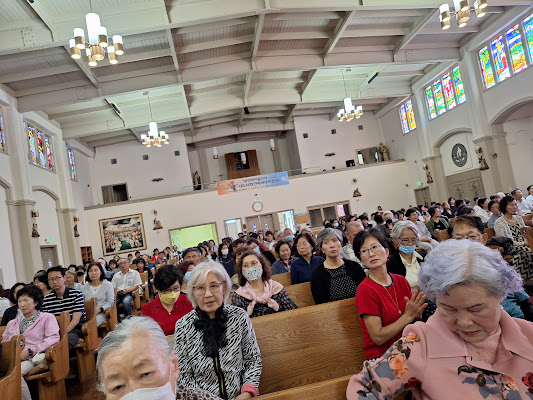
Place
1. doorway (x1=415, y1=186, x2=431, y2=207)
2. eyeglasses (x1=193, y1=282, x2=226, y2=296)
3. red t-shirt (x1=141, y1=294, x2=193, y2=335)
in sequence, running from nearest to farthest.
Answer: eyeglasses (x1=193, y1=282, x2=226, y2=296) < red t-shirt (x1=141, y1=294, x2=193, y2=335) < doorway (x1=415, y1=186, x2=431, y2=207)

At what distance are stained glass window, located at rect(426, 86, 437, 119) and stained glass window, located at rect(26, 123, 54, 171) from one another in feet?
46.4

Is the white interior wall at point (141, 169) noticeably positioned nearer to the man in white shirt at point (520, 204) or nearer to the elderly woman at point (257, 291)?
the man in white shirt at point (520, 204)

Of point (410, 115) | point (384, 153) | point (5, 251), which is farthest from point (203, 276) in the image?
point (384, 153)

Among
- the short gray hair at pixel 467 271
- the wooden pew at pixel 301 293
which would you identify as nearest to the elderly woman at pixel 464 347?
the short gray hair at pixel 467 271

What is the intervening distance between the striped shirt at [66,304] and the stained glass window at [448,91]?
47.8ft

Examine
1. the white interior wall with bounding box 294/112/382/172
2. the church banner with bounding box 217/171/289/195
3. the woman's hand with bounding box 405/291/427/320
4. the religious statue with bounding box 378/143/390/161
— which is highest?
the white interior wall with bounding box 294/112/382/172

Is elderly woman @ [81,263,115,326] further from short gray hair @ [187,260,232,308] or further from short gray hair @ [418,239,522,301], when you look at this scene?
short gray hair @ [418,239,522,301]

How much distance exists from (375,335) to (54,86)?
12494 millimetres

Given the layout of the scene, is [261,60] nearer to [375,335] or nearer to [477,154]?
[477,154]

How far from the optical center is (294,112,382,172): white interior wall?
2053 centimetres

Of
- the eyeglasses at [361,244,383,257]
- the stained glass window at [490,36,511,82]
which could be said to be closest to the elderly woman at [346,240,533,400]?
the eyeglasses at [361,244,383,257]

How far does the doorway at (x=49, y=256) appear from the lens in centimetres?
1316

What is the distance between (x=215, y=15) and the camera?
9.48 m

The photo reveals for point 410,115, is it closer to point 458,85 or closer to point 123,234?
point 458,85
